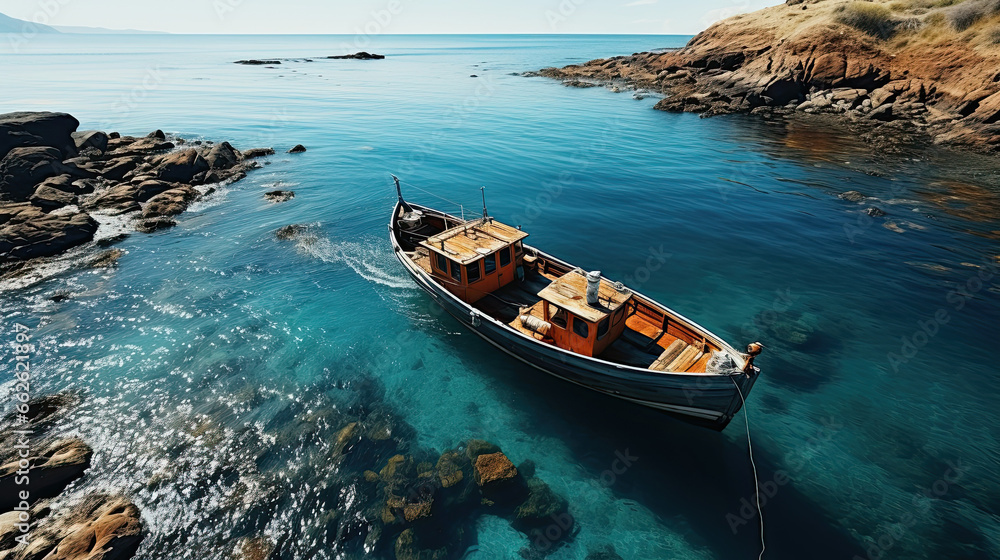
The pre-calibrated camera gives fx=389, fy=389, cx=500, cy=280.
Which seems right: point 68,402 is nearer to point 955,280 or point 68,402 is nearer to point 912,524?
point 912,524

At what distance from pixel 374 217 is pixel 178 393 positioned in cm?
1887

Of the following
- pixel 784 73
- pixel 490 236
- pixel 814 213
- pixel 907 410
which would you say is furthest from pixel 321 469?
pixel 784 73

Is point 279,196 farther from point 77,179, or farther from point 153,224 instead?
point 77,179

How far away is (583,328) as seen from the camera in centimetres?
1409

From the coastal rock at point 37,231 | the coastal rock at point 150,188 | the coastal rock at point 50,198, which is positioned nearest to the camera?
the coastal rock at point 37,231

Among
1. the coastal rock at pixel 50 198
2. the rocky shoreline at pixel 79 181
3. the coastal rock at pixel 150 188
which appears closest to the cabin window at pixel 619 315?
the rocky shoreline at pixel 79 181

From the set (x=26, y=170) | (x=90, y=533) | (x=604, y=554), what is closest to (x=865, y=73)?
(x=604, y=554)

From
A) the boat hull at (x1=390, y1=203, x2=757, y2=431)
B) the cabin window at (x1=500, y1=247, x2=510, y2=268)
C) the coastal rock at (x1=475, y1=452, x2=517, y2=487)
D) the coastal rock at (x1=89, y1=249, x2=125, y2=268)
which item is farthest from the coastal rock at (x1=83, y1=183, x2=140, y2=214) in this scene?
the coastal rock at (x1=475, y1=452, x2=517, y2=487)

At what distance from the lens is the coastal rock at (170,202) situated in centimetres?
3206

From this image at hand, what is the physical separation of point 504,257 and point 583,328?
222 inches

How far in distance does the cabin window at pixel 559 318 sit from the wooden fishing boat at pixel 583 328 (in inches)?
1.5

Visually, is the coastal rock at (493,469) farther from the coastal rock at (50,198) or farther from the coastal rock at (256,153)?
the coastal rock at (256,153)

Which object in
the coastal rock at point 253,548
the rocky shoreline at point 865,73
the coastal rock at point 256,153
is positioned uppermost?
the rocky shoreline at point 865,73

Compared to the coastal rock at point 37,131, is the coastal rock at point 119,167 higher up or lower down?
lower down
